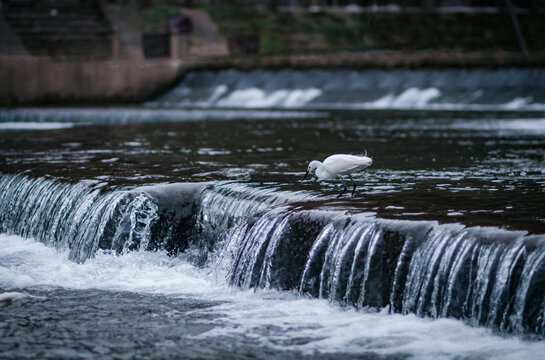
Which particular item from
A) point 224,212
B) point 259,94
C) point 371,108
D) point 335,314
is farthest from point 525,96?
point 335,314

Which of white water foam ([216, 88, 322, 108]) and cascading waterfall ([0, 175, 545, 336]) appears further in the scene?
white water foam ([216, 88, 322, 108])

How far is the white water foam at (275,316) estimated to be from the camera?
6.62 metres

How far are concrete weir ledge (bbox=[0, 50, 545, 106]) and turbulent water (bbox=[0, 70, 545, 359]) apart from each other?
1488cm

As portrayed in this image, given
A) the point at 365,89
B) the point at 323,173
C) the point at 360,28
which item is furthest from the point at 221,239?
the point at 360,28

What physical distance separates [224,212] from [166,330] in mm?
2842

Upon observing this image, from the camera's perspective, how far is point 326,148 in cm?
1549

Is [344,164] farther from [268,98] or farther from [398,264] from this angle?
[268,98]

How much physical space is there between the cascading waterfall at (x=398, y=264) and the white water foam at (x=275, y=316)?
0.13 m

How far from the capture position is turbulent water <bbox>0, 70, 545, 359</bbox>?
22.3ft

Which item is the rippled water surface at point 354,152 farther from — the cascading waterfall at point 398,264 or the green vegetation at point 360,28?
the green vegetation at point 360,28

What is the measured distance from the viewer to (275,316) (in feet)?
25.2

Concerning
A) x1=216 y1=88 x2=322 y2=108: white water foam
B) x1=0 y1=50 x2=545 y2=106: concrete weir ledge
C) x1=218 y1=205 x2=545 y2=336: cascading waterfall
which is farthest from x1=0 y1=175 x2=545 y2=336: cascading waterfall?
x1=0 y1=50 x2=545 y2=106: concrete weir ledge

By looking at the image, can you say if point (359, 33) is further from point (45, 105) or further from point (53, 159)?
point (53, 159)

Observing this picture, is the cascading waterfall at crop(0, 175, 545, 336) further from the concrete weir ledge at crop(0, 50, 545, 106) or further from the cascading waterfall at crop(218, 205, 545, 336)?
the concrete weir ledge at crop(0, 50, 545, 106)
